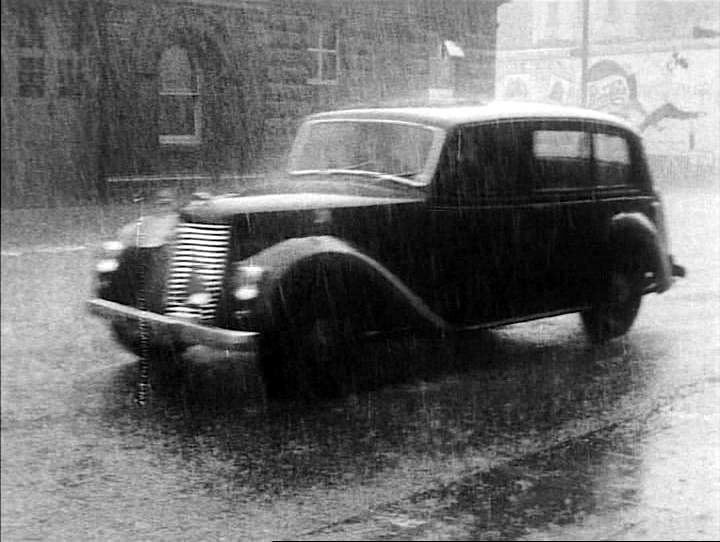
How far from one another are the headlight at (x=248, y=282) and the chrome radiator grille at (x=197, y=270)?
11 cm

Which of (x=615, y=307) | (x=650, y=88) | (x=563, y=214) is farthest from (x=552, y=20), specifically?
(x=563, y=214)

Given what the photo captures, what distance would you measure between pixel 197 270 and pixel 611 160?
10.3 ft

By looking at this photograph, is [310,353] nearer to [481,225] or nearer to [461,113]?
[481,225]

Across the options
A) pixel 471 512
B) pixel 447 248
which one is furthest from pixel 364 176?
pixel 471 512

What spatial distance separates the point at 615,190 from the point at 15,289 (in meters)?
5.00

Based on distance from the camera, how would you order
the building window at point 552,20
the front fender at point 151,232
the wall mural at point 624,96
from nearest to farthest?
the front fender at point 151,232 → the wall mural at point 624,96 → the building window at point 552,20

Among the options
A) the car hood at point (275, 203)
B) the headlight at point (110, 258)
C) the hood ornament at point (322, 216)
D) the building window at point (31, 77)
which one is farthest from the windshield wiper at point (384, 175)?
the building window at point (31, 77)

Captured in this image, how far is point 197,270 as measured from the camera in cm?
555

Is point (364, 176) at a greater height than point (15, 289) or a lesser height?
greater

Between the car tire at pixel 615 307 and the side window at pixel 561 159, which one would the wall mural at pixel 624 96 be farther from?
the side window at pixel 561 159

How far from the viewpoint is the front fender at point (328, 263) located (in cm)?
535

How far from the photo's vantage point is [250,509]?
3908 millimetres

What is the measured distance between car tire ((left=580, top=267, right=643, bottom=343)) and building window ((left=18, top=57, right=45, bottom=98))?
38.7 feet

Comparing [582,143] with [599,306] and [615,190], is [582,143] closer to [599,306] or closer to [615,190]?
[615,190]
